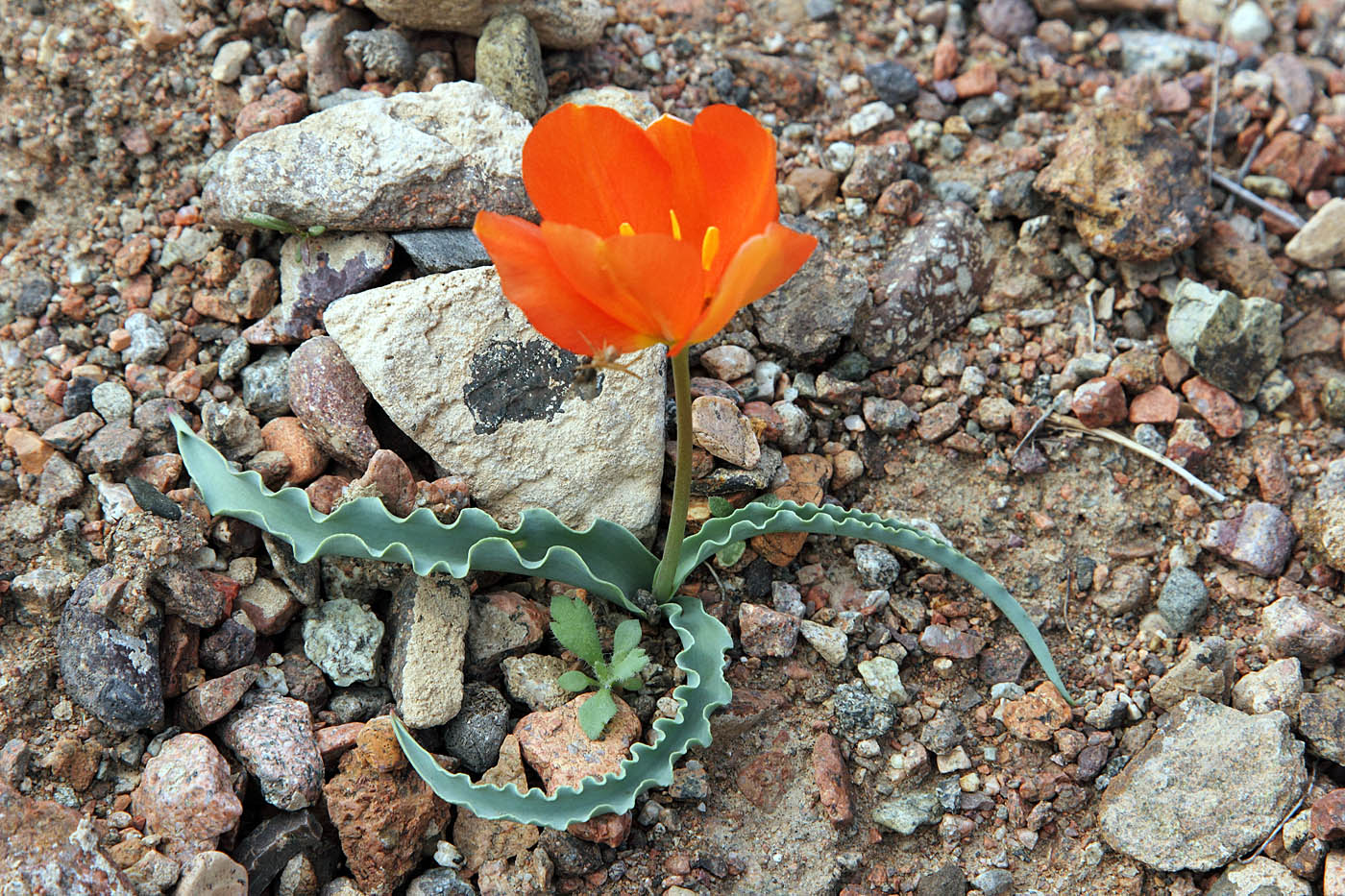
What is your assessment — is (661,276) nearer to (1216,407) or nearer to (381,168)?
(381,168)

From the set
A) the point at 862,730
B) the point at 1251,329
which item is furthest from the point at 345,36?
the point at 1251,329

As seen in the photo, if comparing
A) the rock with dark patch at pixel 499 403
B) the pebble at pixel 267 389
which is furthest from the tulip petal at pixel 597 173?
the pebble at pixel 267 389

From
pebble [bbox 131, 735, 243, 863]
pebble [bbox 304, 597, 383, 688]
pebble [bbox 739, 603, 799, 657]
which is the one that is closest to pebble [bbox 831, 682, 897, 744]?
pebble [bbox 739, 603, 799, 657]

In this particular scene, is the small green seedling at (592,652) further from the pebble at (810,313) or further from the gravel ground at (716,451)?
the pebble at (810,313)

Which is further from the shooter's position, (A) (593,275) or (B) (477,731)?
(B) (477,731)

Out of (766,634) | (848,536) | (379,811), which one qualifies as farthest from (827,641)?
(379,811)

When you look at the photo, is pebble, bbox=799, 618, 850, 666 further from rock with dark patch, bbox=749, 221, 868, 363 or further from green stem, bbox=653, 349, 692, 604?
rock with dark patch, bbox=749, 221, 868, 363

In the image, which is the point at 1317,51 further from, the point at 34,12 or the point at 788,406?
the point at 34,12
